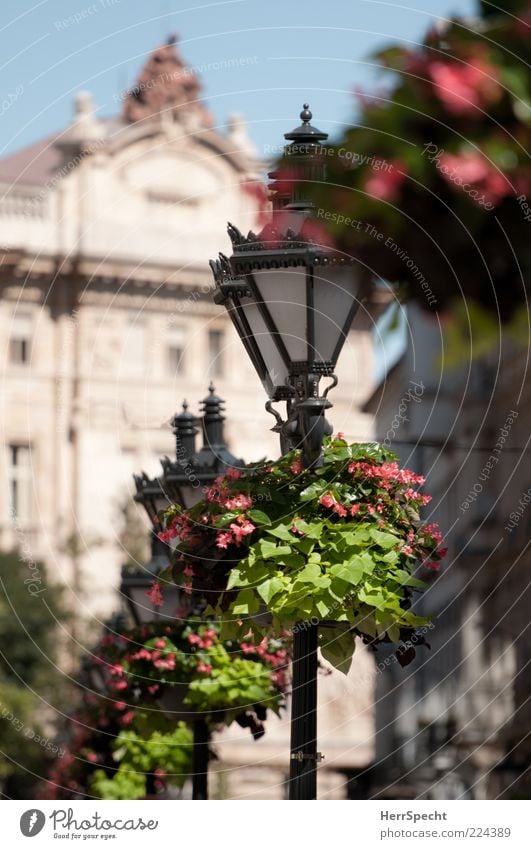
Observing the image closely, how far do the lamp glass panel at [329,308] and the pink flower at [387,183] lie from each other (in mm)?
3361

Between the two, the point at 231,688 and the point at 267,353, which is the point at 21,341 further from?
the point at 267,353

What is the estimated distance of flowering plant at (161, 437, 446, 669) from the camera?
21.3 ft

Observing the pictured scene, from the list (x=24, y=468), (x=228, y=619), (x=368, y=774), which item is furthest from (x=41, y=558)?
(x=228, y=619)

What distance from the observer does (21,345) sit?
60562 millimetres

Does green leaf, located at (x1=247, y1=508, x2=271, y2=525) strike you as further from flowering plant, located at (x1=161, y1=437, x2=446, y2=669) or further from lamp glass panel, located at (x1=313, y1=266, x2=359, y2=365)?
lamp glass panel, located at (x1=313, y1=266, x2=359, y2=365)

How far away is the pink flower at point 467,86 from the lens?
2699 mm

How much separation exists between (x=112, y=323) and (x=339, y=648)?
174 feet

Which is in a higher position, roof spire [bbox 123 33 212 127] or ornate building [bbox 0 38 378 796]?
roof spire [bbox 123 33 212 127]

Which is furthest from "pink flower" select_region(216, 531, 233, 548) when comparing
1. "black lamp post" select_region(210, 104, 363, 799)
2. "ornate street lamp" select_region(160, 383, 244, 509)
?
"ornate street lamp" select_region(160, 383, 244, 509)

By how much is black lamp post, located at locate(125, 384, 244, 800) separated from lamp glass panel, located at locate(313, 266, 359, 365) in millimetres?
3326
